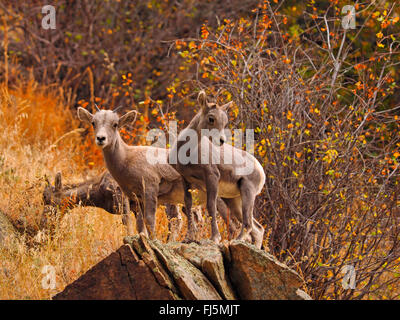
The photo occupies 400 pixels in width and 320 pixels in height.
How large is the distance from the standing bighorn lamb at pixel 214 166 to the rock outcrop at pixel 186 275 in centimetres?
34

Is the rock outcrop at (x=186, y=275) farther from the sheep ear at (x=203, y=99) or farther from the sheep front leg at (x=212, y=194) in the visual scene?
the sheep ear at (x=203, y=99)

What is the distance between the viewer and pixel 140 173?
5754mm

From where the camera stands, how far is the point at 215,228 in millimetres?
5027

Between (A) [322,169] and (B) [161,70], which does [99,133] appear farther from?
(B) [161,70]

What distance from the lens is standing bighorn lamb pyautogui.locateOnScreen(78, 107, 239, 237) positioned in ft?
18.1

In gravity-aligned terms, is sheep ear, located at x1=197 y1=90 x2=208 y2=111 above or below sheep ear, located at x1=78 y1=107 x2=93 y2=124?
above

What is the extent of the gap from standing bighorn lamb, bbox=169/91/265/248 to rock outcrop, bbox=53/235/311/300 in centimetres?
34

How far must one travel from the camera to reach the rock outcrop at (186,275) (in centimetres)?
435

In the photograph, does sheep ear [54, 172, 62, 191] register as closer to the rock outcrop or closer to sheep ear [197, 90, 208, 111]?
the rock outcrop

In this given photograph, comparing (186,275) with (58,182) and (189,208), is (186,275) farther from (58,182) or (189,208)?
(58,182)

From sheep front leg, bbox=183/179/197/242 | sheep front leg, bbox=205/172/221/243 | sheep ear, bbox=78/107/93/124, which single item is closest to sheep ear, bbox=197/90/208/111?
sheep front leg, bbox=205/172/221/243

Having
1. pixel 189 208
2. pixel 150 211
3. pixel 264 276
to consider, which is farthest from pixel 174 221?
pixel 264 276

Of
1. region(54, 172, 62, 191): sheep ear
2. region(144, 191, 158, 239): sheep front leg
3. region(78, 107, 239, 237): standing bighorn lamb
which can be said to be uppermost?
region(78, 107, 239, 237): standing bighorn lamb

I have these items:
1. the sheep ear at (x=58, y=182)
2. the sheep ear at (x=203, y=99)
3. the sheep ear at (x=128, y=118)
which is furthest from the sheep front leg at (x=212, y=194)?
the sheep ear at (x=58, y=182)
